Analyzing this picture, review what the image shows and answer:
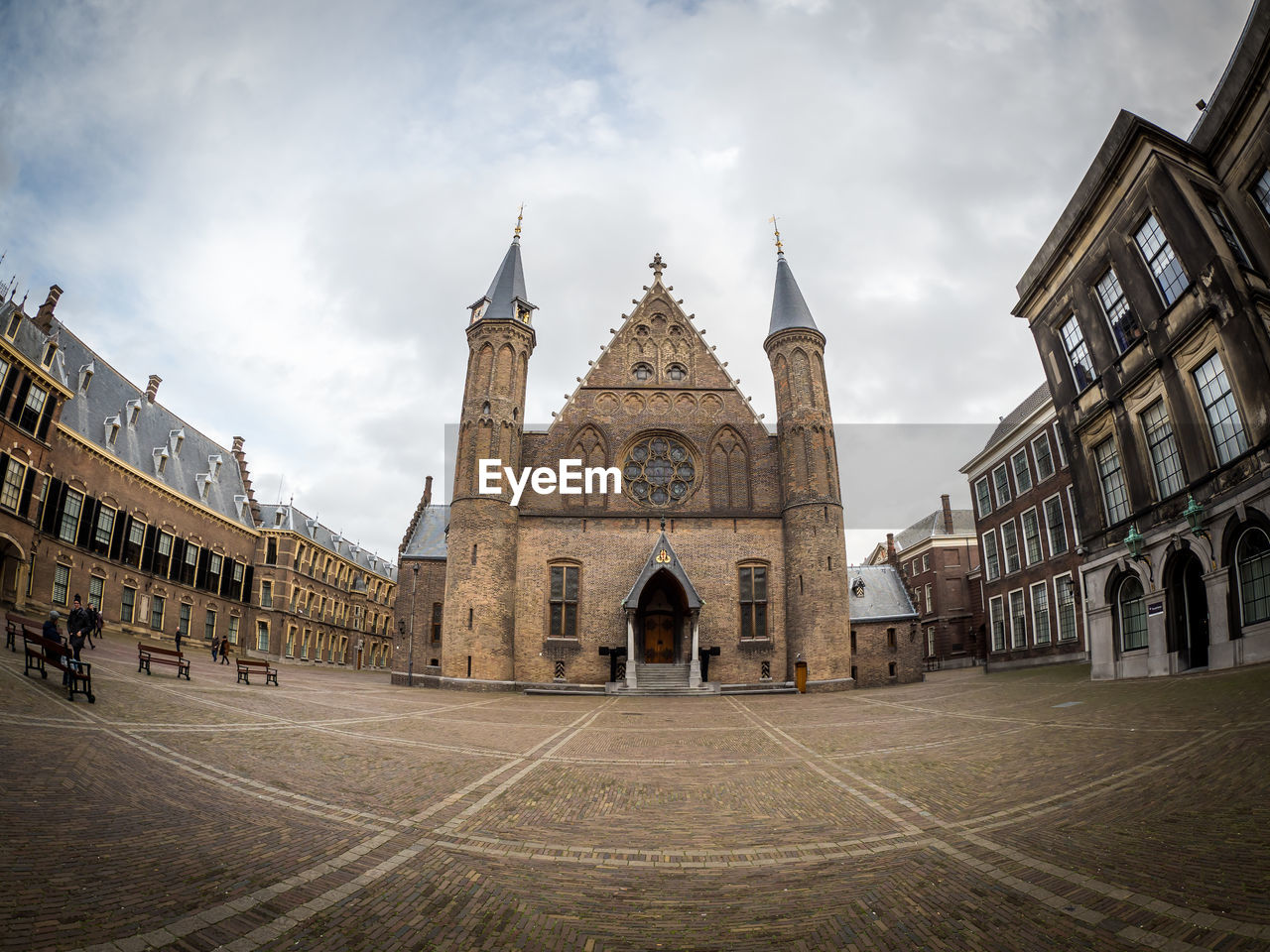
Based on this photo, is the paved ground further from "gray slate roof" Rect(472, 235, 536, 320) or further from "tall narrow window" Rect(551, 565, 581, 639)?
"gray slate roof" Rect(472, 235, 536, 320)

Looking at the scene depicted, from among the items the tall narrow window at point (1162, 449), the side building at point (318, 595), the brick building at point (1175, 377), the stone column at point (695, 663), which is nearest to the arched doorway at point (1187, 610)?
the brick building at point (1175, 377)

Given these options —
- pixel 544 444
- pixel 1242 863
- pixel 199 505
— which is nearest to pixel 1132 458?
pixel 1242 863

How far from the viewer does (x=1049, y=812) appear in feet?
18.3

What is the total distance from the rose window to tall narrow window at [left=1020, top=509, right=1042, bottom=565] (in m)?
15.9

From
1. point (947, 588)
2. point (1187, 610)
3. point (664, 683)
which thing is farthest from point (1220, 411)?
point (947, 588)

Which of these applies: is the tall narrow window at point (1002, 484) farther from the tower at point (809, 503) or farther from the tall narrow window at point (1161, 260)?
the tall narrow window at point (1161, 260)

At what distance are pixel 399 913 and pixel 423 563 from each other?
32175 millimetres

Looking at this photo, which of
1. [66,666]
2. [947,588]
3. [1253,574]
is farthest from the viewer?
[947,588]

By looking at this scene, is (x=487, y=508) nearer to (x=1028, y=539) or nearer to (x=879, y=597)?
(x=879, y=597)

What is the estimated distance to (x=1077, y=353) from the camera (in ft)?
61.1

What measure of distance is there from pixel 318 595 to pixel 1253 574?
183ft

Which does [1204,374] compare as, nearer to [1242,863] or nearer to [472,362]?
[1242,863]

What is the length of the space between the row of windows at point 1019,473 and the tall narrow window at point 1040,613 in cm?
461

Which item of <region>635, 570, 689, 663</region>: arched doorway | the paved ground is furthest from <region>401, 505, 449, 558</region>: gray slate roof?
the paved ground
